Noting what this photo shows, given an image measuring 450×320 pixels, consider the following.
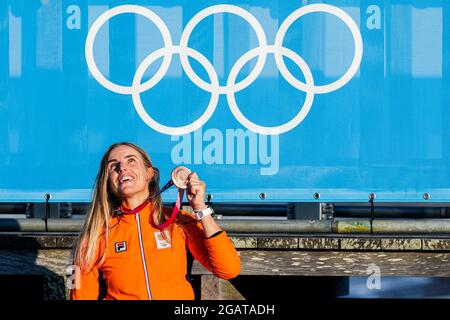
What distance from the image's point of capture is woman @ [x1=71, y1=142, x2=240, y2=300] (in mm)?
4180

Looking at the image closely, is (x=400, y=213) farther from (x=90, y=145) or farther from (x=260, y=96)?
(x=90, y=145)

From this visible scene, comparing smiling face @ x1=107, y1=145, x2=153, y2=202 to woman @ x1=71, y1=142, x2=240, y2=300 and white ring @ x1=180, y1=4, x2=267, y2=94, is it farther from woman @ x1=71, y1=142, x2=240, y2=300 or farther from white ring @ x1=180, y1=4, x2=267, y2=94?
white ring @ x1=180, y1=4, x2=267, y2=94

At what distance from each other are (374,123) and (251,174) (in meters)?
0.91

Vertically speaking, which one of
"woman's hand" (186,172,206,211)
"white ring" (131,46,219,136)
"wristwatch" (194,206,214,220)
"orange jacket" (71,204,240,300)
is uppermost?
"white ring" (131,46,219,136)

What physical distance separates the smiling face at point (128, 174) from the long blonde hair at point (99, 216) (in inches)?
1.0

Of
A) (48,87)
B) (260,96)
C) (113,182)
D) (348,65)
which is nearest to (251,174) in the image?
(260,96)

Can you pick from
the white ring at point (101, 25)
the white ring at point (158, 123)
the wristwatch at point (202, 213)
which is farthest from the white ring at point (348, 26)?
the wristwatch at point (202, 213)

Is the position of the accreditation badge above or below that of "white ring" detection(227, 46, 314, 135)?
below

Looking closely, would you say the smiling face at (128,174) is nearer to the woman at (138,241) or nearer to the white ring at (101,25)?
the woman at (138,241)

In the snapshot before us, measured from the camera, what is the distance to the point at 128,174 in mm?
4391

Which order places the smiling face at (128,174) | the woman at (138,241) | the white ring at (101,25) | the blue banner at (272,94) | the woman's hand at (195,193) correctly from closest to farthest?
the woman's hand at (195,193), the woman at (138,241), the smiling face at (128,174), the blue banner at (272,94), the white ring at (101,25)

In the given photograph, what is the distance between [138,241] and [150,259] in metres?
0.10

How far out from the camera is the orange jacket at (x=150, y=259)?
4184 millimetres

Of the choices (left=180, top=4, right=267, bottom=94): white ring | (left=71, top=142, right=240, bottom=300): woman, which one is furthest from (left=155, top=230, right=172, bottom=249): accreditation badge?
(left=180, top=4, right=267, bottom=94): white ring
